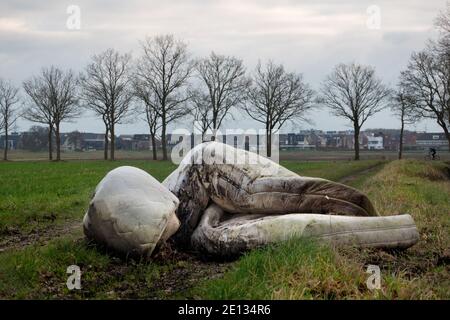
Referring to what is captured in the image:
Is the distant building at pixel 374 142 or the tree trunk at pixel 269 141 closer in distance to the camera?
the tree trunk at pixel 269 141

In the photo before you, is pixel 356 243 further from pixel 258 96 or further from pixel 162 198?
pixel 258 96

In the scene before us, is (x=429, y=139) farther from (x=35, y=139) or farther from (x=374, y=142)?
(x=35, y=139)

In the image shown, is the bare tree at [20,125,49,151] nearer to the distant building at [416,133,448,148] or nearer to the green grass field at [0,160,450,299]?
the distant building at [416,133,448,148]

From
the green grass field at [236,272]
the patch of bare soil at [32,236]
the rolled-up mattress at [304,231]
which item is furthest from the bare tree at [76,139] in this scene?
the rolled-up mattress at [304,231]

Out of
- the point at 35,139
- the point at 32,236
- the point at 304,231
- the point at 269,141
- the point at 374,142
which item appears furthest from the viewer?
the point at 374,142

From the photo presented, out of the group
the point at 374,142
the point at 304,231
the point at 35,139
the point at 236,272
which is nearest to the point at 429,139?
the point at 374,142

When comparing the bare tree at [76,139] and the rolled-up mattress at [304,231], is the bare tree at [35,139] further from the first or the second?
the rolled-up mattress at [304,231]

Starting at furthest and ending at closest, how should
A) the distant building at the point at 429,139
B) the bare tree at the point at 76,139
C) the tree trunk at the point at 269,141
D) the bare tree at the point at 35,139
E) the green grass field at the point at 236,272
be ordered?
the bare tree at the point at 76,139 → the bare tree at the point at 35,139 → the distant building at the point at 429,139 → the tree trunk at the point at 269,141 → the green grass field at the point at 236,272

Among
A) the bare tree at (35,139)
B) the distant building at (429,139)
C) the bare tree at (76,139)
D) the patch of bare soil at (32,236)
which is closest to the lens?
the patch of bare soil at (32,236)

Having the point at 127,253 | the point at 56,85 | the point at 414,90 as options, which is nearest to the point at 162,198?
the point at 127,253

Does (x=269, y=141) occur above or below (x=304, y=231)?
above
